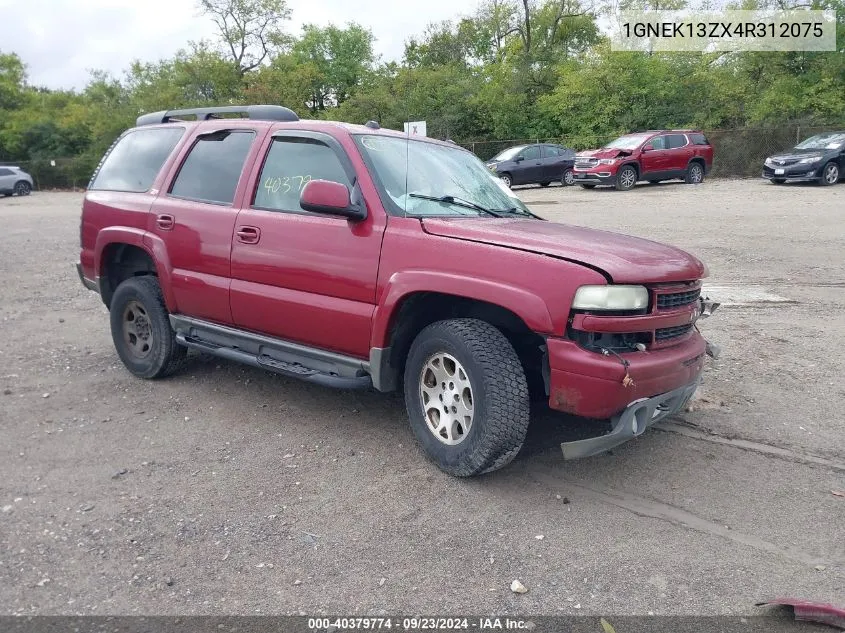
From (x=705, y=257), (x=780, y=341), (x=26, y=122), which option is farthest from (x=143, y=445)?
(x=26, y=122)

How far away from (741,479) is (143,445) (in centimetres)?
341

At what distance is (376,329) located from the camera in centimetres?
391

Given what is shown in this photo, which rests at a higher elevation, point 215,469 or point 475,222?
point 475,222

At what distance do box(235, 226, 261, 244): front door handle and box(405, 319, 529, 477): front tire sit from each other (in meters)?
1.34

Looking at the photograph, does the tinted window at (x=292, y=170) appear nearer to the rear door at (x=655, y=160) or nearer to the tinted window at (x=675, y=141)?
the rear door at (x=655, y=160)

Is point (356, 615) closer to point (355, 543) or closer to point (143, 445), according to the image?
point (355, 543)

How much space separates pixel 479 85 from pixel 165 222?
109 ft

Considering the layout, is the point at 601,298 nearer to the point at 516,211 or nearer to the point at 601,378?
the point at 601,378

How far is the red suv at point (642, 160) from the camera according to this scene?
21312 mm

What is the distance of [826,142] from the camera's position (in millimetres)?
Result: 21188

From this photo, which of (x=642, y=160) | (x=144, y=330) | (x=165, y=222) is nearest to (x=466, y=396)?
(x=165, y=222)

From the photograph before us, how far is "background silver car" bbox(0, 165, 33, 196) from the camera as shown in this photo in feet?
111

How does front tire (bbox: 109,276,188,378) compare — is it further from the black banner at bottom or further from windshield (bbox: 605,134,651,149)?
windshield (bbox: 605,134,651,149)

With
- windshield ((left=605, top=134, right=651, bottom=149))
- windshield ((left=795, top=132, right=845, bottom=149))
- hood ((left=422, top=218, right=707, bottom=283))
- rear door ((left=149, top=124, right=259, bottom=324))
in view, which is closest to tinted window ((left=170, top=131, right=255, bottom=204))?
rear door ((left=149, top=124, right=259, bottom=324))
